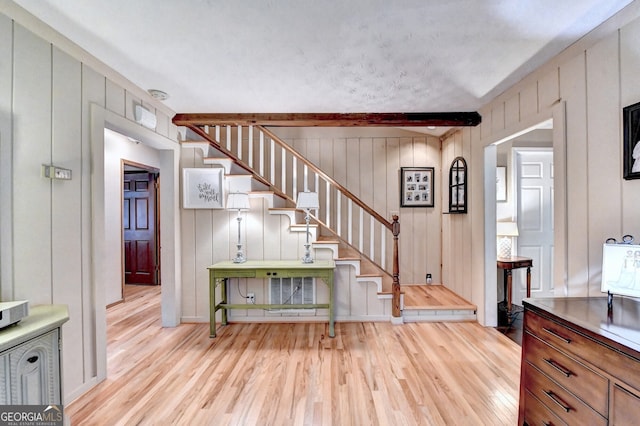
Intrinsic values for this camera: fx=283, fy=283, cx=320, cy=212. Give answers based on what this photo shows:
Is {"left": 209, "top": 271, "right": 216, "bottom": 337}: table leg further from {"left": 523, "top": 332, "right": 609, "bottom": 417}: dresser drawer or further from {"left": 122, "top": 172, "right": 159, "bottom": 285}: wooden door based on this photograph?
{"left": 122, "top": 172, "right": 159, "bottom": 285}: wooden door

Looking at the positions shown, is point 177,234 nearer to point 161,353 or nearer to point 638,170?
point 161,353

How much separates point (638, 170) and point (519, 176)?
104 inches

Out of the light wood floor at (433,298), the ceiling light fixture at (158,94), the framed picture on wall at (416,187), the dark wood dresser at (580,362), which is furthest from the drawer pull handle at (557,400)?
the ceiling light fixture at (158,94)

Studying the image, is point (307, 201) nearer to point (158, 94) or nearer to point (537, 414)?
point (158, 94)

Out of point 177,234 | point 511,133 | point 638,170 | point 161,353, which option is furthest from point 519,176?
point 161,353

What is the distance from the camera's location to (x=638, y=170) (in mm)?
1678

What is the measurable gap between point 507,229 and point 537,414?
2630mm

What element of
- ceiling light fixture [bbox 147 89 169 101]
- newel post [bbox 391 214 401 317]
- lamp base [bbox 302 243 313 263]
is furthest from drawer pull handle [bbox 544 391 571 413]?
ceiling light fixture [bbox 147 89 169 101]

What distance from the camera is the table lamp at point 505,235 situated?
3699 millimetres

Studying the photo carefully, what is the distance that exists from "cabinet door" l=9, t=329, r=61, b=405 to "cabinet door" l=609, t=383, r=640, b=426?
9.01 feet

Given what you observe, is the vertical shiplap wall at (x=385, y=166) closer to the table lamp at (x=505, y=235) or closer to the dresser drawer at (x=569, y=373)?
the table lamp at (x=505, y=235)

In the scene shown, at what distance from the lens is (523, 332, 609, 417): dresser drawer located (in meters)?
1.25

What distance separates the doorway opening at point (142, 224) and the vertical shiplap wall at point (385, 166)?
9.65 ft

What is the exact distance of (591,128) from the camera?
2.01 metres
